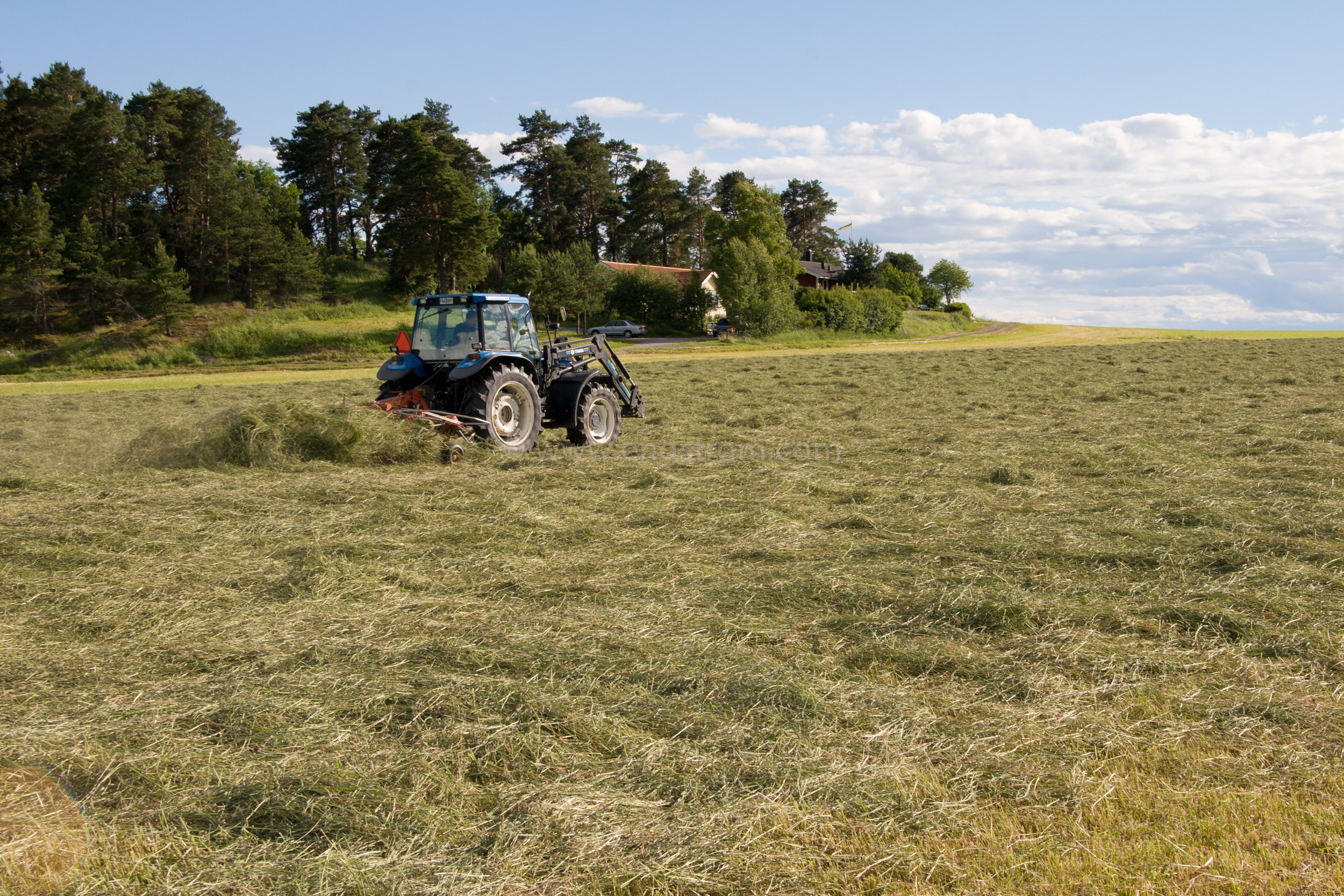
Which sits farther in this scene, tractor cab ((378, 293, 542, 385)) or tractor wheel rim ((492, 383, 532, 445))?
tractor cab ((378, 293, 542, 385))

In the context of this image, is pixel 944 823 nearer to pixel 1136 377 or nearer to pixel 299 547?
pixel 299 547

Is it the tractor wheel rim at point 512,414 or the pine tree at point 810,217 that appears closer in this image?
the tractor wheel rim at point 512,414

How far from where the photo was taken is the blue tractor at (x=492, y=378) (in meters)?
10.0

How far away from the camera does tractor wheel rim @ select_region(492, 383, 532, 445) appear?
1030 cm

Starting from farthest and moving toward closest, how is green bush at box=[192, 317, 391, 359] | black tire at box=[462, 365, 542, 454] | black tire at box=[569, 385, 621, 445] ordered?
green bush at box=[192, 317, 391, 359] → black tire at box=[569, 385, 621, 445] → black tire at box=[462, 365, 542, 454]

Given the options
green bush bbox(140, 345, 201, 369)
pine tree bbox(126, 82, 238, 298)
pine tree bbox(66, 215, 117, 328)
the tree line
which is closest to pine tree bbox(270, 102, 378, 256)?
the tree line

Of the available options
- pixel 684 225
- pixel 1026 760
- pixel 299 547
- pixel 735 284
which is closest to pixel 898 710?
pixel 1026 760

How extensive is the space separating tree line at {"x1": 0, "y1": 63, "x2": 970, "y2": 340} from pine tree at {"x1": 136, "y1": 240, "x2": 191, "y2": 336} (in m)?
0.09

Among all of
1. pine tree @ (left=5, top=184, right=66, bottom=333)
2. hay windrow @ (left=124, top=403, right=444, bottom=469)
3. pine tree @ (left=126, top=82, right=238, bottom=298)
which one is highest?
pine tree @ (left=126, top=82, right=238, bottom=298)

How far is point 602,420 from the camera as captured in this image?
11727 mm

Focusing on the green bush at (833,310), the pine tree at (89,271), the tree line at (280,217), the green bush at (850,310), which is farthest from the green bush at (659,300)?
the pine tree at (89,271)

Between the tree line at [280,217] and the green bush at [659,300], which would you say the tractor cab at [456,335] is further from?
the green bush at [659,300]

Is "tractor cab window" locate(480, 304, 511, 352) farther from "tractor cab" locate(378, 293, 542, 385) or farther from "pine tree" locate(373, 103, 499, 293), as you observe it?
"pine tree" locate(373, 103, 499, 293)

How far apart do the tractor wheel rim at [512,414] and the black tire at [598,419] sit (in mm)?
673
